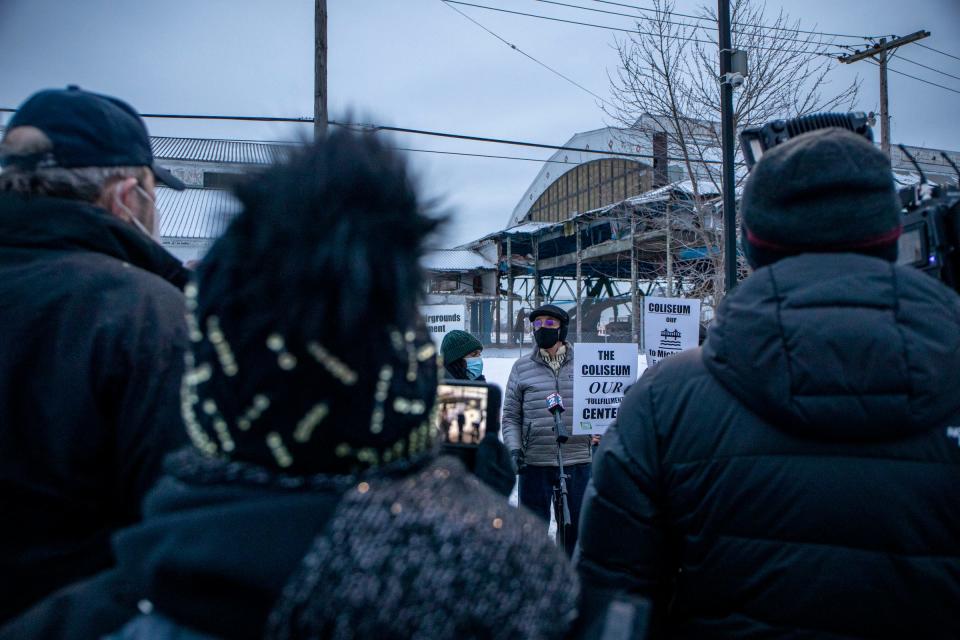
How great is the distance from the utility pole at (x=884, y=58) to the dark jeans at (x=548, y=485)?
51.7ft

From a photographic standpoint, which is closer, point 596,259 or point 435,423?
point 435,423

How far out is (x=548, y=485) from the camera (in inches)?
213

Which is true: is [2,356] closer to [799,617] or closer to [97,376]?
[97,376]

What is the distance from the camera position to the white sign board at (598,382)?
5.27 meters

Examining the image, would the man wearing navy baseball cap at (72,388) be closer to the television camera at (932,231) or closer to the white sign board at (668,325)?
the television camera at (932,231)

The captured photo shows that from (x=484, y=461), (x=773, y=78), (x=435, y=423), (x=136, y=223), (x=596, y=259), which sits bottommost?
(x=484, y=461)

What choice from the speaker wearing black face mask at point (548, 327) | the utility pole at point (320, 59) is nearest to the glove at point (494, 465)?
the speaker wearing black face mask at point (548, 327)

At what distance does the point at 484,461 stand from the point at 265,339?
2.36 feet

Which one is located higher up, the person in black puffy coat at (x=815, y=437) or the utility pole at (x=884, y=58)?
the utility pole at (x=884, y=58)

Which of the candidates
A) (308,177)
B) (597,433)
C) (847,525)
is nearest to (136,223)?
(308,177)

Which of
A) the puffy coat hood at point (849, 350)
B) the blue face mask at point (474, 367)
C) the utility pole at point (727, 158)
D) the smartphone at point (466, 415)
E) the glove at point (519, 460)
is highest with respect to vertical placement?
the utility pole at point (727, 158)

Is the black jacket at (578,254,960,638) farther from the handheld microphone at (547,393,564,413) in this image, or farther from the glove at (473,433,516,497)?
the handheld microphone at (547,393,564,413)

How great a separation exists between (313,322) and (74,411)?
79 centimetres

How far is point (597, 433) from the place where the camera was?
208 inches
